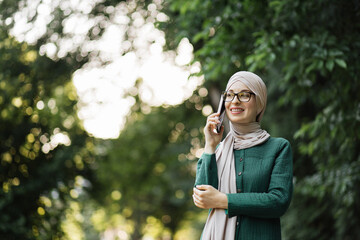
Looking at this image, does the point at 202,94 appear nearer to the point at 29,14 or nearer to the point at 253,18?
the point at 29,14

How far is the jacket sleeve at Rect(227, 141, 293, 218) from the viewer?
2600 millimetres

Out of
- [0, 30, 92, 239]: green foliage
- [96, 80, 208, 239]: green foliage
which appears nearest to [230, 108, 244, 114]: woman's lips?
[0, 30, 92, 239]: green foliage

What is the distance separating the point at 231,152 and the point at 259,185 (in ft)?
0.89

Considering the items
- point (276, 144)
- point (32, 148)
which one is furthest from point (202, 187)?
point (32, 148)

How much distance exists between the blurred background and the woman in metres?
2.45

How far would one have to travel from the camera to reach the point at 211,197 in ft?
8.75

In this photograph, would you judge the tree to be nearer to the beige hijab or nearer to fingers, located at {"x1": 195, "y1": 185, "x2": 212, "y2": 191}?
the beige hijab

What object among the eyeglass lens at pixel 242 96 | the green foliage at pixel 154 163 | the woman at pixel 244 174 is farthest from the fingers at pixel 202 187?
the green foliage at pixel 154 163

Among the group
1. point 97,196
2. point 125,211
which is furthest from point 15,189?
point 125,211

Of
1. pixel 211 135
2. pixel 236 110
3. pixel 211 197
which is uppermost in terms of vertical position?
pixel 236 110

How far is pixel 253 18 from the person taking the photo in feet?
20.8

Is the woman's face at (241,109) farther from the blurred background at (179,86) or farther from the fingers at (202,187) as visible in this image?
the blurred background at (179,86)

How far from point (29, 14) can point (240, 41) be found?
4154mm

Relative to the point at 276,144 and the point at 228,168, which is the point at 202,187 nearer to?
the point at 228,168
